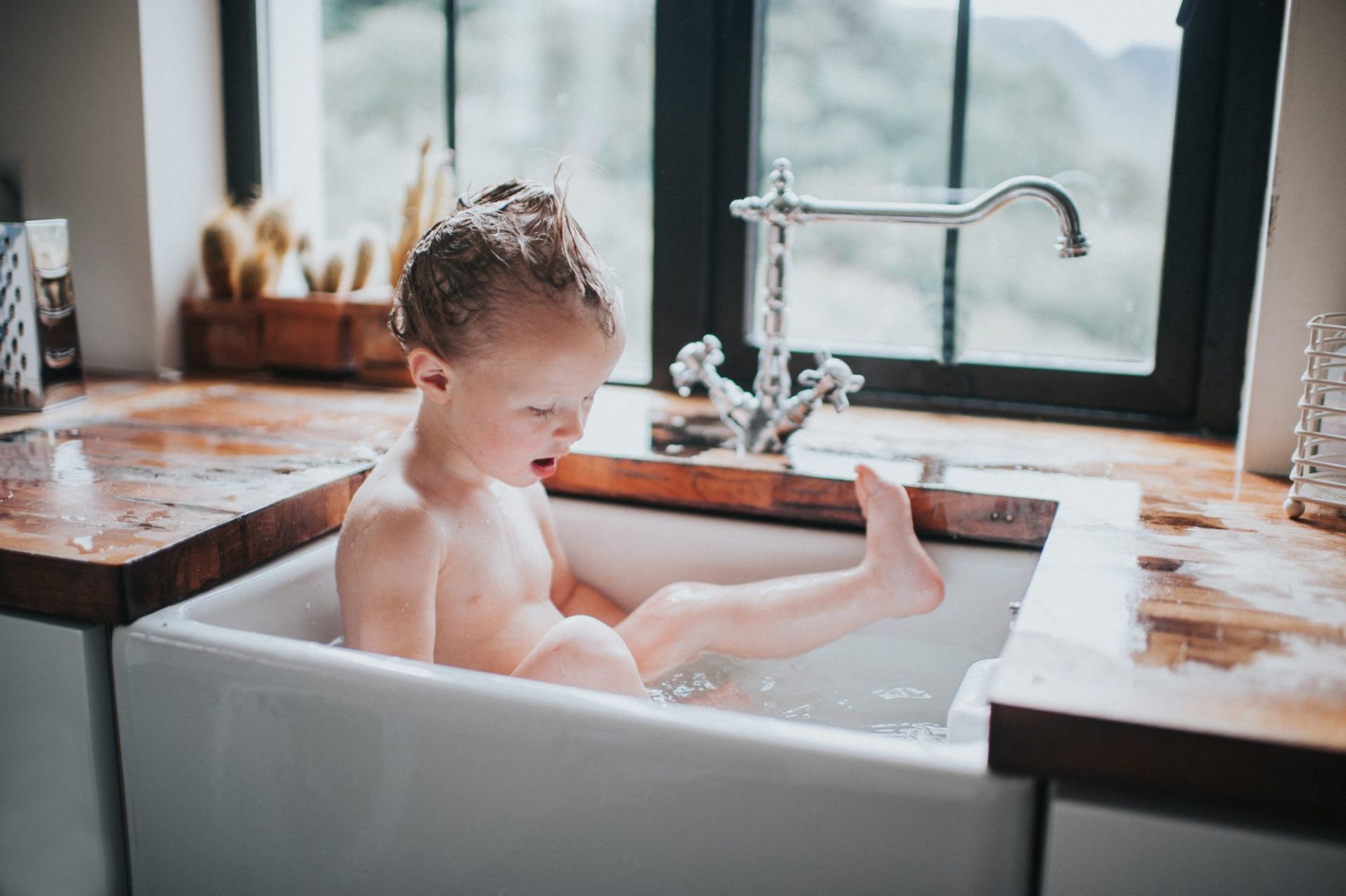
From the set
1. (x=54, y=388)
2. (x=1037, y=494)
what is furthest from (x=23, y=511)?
(x=1037, y=494)

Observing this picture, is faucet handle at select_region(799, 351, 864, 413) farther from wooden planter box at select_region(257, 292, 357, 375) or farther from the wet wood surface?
wooden planter box at select_region(257, 292, 357, 375)

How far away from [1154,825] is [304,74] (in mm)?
1837

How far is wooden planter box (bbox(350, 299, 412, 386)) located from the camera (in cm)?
180

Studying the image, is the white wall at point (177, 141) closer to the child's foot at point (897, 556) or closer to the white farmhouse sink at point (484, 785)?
the white farmhouse sink at point (484, 785)

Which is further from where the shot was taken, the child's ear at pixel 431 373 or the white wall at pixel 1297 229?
the white wall at pixel 1297 229

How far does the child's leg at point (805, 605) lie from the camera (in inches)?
49.4

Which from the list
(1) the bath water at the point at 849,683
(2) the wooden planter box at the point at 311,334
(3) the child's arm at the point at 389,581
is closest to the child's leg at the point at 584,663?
(3) the child's arm at the point at 389,581

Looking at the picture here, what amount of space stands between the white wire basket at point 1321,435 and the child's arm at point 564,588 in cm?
77

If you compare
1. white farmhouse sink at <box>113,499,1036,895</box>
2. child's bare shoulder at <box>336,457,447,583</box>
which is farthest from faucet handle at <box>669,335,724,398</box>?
white farmhouse sink at <box>113,499,1036,895</box>

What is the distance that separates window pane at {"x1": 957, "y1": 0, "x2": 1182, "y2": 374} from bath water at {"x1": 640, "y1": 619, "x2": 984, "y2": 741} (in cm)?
56

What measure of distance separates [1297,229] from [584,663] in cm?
98

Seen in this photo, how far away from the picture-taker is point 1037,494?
1250 millimetres

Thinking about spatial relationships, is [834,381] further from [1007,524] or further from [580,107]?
[580,107]

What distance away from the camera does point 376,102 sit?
6.47 ft
